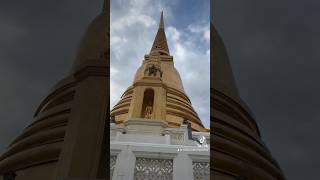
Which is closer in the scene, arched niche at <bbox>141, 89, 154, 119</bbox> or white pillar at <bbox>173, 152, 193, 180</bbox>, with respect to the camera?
white pillar at <bbox>173, 152, 193, 180</bbox>

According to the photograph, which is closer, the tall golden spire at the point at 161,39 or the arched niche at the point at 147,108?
the tall golden spire at the point at 161,39

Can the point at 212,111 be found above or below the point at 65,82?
below

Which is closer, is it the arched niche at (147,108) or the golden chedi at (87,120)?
the golden chedi at (87,120)

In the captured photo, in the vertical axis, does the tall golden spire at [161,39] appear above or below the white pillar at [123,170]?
above

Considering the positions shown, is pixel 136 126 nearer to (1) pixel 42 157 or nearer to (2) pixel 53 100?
(1) pixel 42 157

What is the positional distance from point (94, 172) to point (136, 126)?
0.20 meters

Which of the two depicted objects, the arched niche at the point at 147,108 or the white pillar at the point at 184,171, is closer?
the white pillar at the point at 184,171

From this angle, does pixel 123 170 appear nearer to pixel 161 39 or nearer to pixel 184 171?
pixel 184 171

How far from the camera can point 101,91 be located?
1.58ft

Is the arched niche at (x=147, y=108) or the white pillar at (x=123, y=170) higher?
the arched niche at (x=147, y=108)

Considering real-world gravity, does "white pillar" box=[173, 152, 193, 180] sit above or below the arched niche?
below

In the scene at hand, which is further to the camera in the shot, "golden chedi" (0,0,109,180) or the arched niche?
the arched niche

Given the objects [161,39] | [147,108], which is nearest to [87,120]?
[161,39]

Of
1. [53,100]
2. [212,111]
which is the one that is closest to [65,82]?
[53,100]
